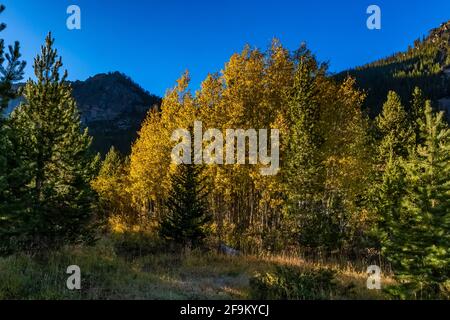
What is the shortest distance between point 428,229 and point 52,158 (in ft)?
63.6

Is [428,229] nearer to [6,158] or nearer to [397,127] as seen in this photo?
[6,158]

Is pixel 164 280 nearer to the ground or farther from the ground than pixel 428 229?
nearer to the ground

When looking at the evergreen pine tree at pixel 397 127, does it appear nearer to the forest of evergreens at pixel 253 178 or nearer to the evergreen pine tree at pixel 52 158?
the forest of evergreens at pixel 253 178

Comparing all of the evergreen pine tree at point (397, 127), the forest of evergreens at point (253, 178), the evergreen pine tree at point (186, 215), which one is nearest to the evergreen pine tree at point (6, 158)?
the forest of evergreens at point (253, 178)

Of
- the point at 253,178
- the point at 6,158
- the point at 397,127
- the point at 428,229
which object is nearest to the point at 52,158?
the point at 6,158

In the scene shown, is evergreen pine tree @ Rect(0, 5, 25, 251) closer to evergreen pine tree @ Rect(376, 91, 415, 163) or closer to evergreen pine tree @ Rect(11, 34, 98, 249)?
evergreen pine tree @ Rect(11, 34, 98, 249)

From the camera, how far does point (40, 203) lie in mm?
18375

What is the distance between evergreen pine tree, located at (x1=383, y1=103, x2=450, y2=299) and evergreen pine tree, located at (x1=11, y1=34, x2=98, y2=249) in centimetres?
1678

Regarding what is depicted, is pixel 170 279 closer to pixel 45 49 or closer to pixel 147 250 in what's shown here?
pixel 147 250

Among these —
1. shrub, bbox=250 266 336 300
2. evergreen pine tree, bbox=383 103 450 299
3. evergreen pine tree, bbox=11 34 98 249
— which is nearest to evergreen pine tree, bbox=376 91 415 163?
evergreen pine tree, bbox=383 103 450 299

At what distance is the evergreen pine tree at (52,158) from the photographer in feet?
61.7

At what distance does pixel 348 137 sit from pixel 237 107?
333 inches

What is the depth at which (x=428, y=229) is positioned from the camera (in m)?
11.6

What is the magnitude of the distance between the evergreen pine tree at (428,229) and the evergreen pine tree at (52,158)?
16.8m
